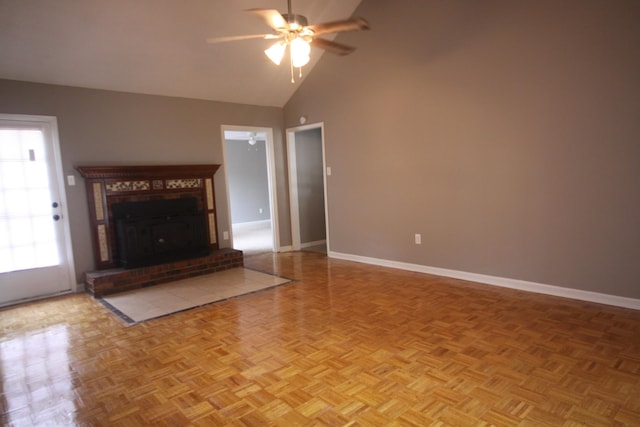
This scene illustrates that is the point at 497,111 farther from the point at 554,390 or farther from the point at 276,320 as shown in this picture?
the point at 276,320

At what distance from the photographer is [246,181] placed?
9.62 m

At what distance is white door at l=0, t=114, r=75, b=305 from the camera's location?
3.85 meters

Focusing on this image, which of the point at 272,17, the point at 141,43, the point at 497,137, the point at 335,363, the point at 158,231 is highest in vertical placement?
the point at 141,43

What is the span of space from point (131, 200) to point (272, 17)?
2950mm

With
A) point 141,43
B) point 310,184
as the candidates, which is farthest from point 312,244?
point 141,43

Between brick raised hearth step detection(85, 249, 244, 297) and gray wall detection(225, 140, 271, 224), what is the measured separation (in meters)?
4.49

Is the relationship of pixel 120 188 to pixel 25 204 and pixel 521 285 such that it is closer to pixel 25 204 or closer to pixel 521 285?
pixel 25 204

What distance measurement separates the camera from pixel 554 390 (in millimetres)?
1992

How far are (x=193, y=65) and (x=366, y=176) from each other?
8.16 feet

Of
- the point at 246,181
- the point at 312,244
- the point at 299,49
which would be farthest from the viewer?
the point at 246,181

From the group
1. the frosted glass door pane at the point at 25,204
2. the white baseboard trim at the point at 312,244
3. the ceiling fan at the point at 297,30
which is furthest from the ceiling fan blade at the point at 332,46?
the white baseboard trim at the point at 312,244

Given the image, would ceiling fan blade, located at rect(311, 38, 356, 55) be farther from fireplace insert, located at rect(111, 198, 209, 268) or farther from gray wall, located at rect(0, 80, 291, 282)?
fireplace insert, located at rect(111, 198, 209, 268)

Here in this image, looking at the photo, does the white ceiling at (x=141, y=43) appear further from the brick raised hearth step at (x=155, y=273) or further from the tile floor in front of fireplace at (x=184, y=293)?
the tile floor in front of fireplace at (x=184, y=293)

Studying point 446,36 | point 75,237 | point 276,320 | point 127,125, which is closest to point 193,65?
point 127,125
